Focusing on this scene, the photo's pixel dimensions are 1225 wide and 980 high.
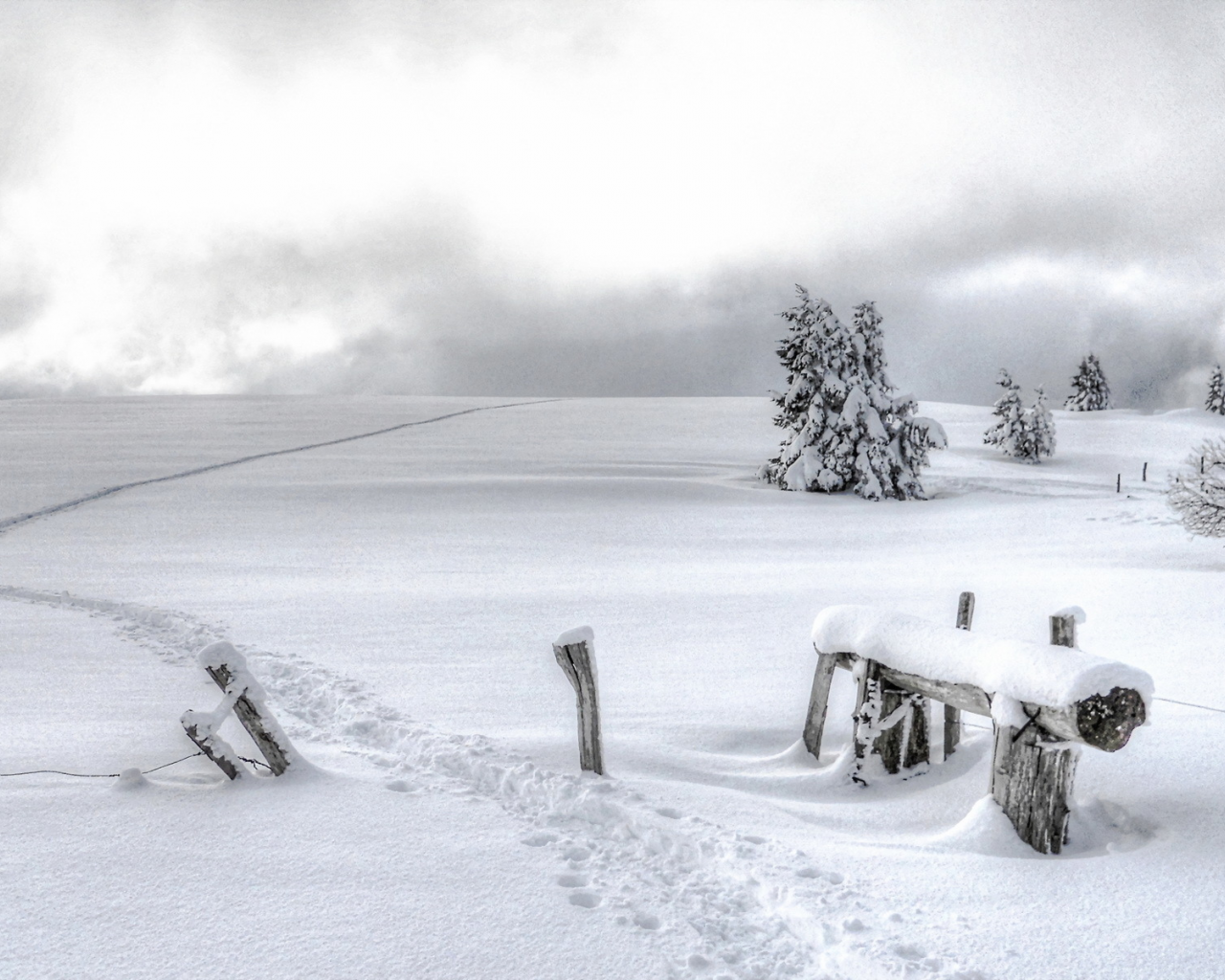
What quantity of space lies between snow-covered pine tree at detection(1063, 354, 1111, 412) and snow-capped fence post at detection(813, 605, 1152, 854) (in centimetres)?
8016

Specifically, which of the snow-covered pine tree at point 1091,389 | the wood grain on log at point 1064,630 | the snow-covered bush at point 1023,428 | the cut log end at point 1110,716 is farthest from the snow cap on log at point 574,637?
the snow-covered pine tree at point 1091,389

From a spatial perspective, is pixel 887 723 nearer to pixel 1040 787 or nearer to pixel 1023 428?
pixel 1040 787

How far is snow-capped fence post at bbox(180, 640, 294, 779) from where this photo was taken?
15.8ft

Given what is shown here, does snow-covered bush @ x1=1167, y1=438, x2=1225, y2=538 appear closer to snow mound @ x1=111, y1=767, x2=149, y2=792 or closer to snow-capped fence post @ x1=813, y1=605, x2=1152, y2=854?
snow-capped fence post @ x1=813, y1=605, x2=1152, y2=854

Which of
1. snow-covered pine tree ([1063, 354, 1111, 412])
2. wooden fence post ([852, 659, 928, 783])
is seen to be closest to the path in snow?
wooden fence post ([852, 659, 928, 783])

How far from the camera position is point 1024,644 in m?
4.80

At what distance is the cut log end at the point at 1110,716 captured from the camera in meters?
4.25

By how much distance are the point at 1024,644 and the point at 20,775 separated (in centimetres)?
621

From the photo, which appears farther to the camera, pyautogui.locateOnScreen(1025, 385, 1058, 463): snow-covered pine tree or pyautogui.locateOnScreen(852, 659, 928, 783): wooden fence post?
pyautogui.locateOnScreen(1025, 385, 1058, 463): snow-covered pine tree

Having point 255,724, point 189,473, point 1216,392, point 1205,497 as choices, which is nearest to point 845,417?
point 1205,497

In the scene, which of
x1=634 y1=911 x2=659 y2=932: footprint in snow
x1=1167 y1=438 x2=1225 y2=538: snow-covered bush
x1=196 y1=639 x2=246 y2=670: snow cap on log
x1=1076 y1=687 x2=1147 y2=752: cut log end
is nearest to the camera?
x1=634 y1=911 x2=659 y2=932: footprint in snow

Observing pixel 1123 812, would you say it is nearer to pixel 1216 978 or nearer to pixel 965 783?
pixel 965 783

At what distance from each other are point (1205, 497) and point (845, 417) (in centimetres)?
1501

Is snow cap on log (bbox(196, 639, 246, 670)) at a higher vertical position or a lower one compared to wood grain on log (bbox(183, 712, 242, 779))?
higher
